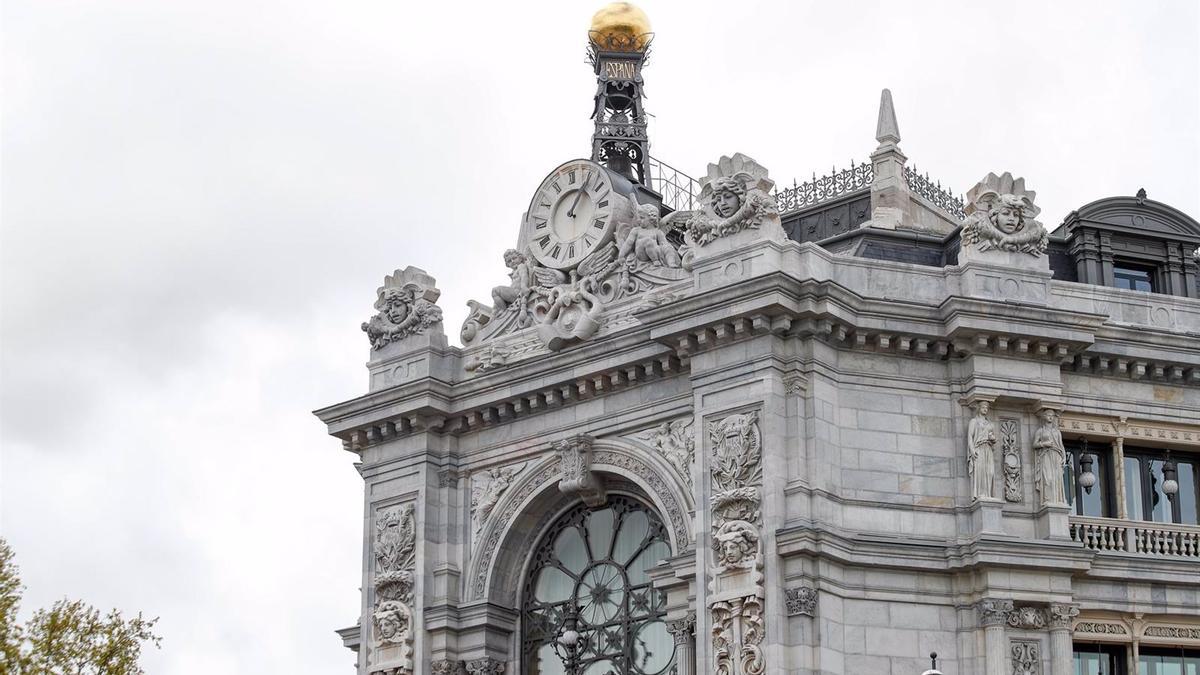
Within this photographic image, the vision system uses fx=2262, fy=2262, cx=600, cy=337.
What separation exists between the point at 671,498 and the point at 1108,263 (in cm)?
1028

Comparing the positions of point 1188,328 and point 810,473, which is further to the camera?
point 1188,328

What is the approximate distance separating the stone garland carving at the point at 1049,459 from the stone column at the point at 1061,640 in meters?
2.00

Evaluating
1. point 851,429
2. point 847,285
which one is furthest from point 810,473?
point 847,285

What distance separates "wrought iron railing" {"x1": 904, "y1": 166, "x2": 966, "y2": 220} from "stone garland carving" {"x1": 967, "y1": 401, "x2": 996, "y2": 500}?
796 centimetres

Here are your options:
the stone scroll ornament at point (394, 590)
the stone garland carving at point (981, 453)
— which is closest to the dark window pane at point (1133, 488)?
the stone garland carving at point (981, 453)

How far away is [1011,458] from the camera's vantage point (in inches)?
1635

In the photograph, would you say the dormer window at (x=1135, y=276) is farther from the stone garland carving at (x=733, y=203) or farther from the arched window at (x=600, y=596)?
the arched window at (x=600, y=596)

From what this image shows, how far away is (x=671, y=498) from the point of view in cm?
4269

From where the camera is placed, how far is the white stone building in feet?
132

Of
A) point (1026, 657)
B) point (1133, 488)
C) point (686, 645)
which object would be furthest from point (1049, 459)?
point (686, 645)

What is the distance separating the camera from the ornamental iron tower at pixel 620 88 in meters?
53.0

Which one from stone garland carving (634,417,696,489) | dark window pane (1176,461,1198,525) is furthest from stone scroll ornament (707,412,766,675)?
dark window pane (1176,461,1198,525)

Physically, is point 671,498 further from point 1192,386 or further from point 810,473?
point 1192,386

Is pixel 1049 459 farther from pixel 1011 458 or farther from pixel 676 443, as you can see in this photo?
pixel 676 443
